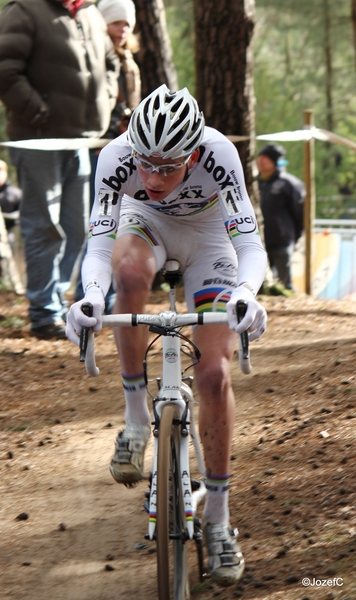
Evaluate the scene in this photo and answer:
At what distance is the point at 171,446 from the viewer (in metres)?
3.68

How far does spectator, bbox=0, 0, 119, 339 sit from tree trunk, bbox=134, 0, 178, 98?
202 cm

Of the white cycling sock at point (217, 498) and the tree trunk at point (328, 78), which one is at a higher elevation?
the tree trunk at point (328, 78)

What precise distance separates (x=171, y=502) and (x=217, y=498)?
0.46 meters

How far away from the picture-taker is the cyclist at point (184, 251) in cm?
372

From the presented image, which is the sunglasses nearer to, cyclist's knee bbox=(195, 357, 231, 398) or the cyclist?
the cyclist

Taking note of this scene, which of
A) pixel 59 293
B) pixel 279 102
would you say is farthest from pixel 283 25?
pixel 59 293

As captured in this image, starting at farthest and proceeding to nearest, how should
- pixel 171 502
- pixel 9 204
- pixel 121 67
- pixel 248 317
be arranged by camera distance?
pixel 9 204 < pixel 121 67 < pixel 171 502 < pixel 248 317

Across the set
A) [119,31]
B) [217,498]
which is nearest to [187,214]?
[217,498]

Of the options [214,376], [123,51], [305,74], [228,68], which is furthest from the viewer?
[305,74]

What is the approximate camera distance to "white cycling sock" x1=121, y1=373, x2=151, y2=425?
4.42m

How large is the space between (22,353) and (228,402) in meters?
4.13

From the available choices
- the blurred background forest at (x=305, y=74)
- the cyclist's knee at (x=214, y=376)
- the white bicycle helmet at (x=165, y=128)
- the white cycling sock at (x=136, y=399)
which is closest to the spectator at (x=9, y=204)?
the white cycling sock at (x=136, y=399)

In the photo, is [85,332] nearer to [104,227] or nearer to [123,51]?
[104,227]

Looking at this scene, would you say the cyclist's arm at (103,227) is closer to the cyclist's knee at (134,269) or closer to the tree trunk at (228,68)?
the cyclist's knee at (134,269)
